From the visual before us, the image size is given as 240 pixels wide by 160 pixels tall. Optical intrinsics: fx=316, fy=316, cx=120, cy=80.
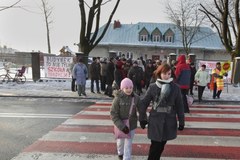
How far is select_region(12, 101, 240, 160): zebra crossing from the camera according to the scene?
5.77 metres

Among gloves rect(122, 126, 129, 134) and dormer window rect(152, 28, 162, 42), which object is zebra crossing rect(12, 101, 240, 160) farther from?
dormer window rect(152, 28, 162, 42)

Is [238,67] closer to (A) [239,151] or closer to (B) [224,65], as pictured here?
(B) [224,65]

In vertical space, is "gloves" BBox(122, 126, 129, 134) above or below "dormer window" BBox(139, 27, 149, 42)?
below

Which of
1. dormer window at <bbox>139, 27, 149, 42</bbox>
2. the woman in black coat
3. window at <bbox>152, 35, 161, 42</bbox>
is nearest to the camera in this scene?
the woman in black coat

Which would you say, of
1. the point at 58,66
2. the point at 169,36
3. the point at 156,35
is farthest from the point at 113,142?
the point at 169,36

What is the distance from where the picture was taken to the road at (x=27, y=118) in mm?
6457

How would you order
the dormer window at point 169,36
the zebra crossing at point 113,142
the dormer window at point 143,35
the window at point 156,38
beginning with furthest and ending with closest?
the window at point 156,38
the dormer window at point 169,36
the dormer window at point 143,35
the zebra crossing at point 113,142

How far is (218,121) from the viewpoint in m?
9.19

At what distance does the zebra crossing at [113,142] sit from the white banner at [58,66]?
415 inches

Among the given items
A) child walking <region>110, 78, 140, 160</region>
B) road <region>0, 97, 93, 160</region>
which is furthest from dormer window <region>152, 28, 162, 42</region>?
child walking <region>110, 78, 140, 160</region>

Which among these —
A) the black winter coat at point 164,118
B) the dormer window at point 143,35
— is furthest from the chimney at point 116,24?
the black winter coat at point 164,118

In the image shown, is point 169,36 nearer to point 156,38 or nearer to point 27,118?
point 156,38

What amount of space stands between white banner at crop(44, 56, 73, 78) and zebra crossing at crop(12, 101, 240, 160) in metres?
10.5

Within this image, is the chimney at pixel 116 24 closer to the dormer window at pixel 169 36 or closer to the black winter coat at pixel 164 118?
the dormer window at pixel 169 36
